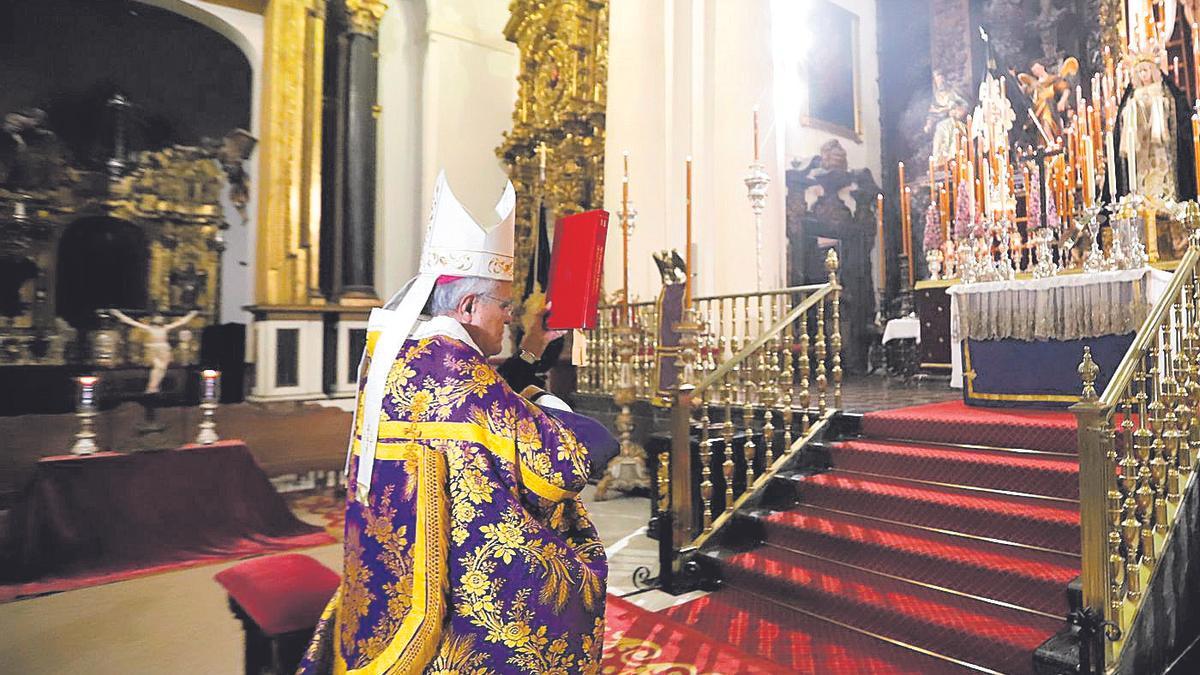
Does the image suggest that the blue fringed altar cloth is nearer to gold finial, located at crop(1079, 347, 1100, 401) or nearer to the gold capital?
gold finial, located at crop(1079, 347, 1100, 401)

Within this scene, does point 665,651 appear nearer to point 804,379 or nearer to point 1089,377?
point 1089,377

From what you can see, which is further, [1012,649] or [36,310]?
[36,310]

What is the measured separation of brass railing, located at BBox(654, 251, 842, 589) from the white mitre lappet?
274 cm

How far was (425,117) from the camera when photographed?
9.03 m

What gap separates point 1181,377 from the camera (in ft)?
11.2

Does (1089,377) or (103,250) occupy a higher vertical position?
(103,250)

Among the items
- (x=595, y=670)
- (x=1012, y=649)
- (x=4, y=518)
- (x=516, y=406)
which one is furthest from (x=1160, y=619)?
(x=4, y=518)

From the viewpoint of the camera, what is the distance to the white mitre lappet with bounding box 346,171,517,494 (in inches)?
68.3

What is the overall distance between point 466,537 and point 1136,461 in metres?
3.14

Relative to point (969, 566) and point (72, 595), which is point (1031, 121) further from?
point (72, 595)

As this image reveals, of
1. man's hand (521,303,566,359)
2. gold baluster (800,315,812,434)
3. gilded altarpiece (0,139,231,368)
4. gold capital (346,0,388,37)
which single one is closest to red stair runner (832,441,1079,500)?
gold baluster (800,315,812,434)

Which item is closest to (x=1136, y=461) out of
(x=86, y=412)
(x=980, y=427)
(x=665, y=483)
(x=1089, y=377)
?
(x=1089, y=377)

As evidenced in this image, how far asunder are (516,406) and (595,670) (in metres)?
0.76

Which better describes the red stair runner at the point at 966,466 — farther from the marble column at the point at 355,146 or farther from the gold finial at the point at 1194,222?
the marble column at the point at 355,146
